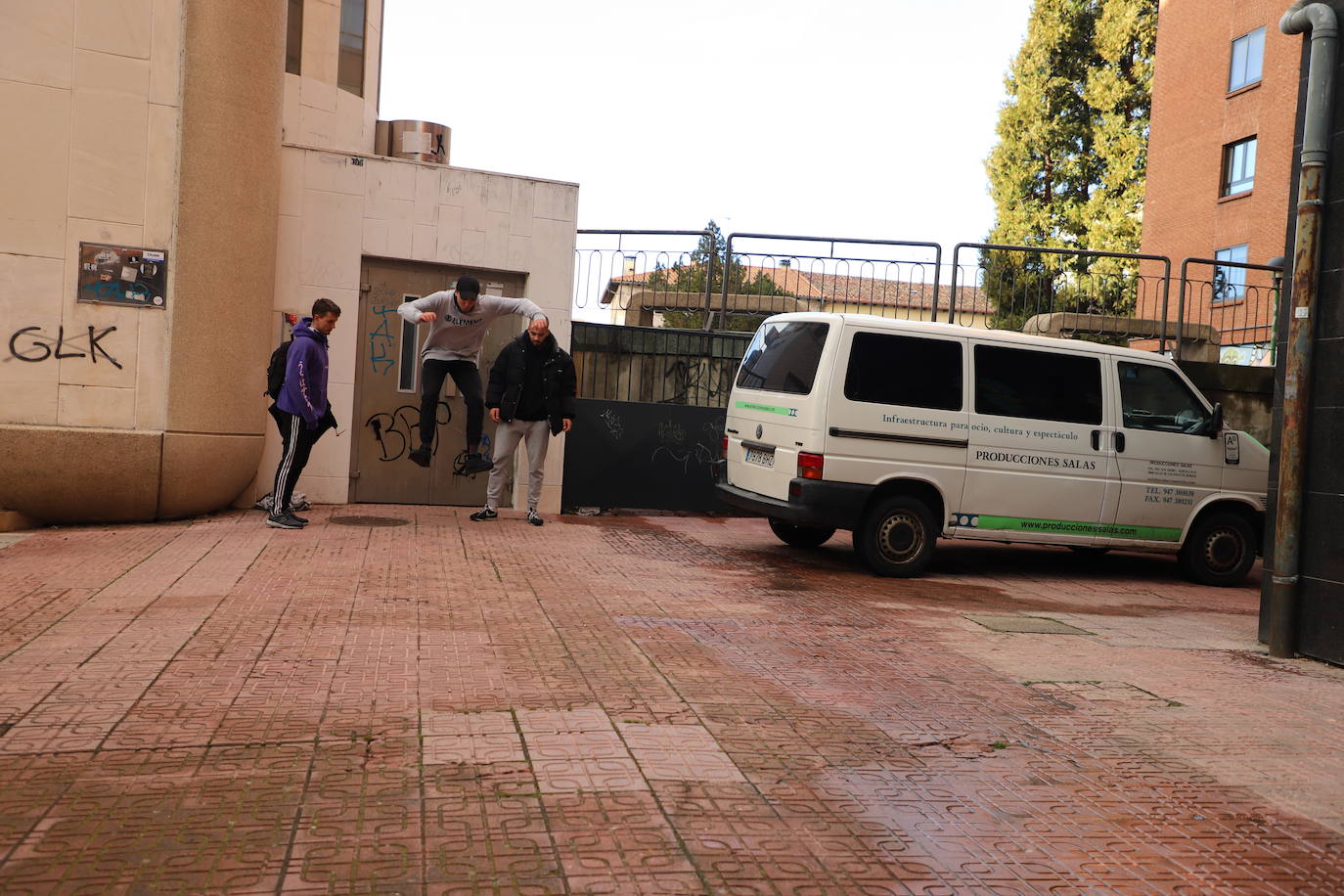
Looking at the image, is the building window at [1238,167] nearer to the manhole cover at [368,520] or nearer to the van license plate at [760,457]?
the van license plate at [760,457]

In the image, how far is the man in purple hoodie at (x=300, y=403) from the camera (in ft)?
29.7

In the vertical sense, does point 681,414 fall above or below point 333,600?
above

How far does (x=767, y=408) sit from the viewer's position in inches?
357

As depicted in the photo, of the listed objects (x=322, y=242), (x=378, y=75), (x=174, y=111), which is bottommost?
(x=322, y=242)

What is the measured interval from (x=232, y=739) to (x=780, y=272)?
9563 mm

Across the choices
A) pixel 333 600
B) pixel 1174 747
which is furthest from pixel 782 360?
pixel 1174 747

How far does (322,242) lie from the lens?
10.8 metres

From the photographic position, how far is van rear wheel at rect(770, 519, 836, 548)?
10164mm

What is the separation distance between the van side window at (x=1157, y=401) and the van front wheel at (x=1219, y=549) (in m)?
0.86

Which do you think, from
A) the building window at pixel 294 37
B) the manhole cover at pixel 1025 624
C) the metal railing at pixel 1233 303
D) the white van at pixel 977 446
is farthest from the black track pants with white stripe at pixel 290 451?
the metal railing at pixel 1233 303

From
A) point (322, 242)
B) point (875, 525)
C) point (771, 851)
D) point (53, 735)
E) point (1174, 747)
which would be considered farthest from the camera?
point (322, 242)

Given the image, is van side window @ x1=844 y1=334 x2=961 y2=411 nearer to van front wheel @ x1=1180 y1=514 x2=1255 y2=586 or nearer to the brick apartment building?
van front wheel @ x1=1180 y1=514 x2=1255 y2=586

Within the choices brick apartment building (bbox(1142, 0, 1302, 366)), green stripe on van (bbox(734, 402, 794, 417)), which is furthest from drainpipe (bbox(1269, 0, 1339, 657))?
brick apartment building (bbox(1142, 0, 1302, 366))

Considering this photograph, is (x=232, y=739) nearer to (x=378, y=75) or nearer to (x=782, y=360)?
(x=782, y=360)
